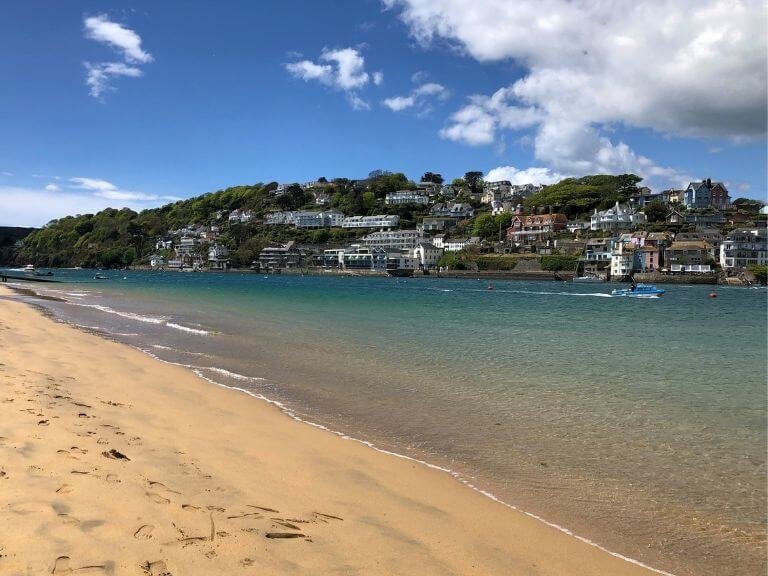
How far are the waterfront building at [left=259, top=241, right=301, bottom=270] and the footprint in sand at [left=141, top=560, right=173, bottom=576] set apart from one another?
5813 inches

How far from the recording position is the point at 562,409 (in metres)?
9.77

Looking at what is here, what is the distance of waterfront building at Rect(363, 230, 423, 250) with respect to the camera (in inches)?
5667

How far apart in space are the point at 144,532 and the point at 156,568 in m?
0.50

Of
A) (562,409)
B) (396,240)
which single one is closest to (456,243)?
(396,240)

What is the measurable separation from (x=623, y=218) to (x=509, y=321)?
118m

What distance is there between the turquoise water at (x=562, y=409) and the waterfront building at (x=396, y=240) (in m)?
122

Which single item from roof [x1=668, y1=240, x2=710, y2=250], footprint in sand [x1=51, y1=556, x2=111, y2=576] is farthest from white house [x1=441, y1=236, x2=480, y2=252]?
footprint in sand [x1=51, y1=556, x2=111, y2=576]

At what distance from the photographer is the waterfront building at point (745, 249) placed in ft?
316

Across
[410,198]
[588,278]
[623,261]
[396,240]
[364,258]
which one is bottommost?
[588,278]

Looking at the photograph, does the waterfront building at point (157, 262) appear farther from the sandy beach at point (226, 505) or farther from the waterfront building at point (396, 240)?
the sandy beach at point (226, 505)

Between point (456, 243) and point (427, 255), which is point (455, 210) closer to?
point (456, 243)

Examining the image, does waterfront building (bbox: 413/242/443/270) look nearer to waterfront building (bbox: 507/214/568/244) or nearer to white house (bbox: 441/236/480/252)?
white house (bbox: 441/236/480/252)

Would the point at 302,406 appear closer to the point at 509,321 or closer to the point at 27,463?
the point at 27,463

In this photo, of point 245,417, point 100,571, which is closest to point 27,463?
point 100,571
